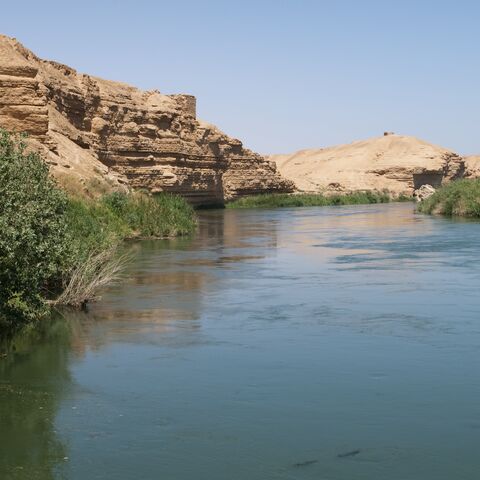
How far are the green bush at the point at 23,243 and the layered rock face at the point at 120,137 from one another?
14.3 meters

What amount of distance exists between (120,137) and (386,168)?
47.8m

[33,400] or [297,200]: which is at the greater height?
[297,200]

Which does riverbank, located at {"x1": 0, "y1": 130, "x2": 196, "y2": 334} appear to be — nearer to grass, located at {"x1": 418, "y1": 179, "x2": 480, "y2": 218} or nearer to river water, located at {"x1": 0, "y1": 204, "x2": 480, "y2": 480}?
river water, located at {"x1": 0, "y1": 204, "x2": 480, "y2": 480}

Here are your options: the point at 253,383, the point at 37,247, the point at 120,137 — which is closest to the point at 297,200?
the point at 120,137

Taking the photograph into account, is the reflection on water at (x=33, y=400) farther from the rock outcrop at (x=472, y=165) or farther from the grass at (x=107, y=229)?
the rock outcrop at (x=472, y=165)

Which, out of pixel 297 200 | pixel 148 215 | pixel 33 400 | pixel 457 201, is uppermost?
pixel 297 200

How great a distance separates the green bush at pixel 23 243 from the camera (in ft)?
38.3

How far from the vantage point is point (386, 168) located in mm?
97125

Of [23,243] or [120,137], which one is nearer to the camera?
[23,243]

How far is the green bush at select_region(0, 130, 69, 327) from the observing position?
1169cm

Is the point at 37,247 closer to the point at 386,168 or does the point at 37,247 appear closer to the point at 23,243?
the point at 23,243

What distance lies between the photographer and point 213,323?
43.3ft

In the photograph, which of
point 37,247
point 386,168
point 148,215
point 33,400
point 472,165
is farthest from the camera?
point 472,165

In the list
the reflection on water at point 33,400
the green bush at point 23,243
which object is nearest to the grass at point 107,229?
the green bush at point 23,243
